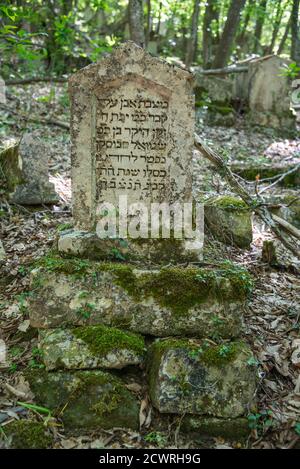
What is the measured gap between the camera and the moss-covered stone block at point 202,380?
10.4ft

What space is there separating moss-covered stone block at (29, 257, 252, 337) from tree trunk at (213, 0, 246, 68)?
9941mm

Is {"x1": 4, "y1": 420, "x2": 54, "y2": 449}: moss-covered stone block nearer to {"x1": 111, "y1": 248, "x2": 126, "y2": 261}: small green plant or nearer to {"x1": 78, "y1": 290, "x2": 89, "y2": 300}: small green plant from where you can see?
{"x1": 78, "y1": 290, "x2": 89, "y2": 300}: small green plant

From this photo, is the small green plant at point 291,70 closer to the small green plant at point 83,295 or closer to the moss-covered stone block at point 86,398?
the small green plant at point 83,295

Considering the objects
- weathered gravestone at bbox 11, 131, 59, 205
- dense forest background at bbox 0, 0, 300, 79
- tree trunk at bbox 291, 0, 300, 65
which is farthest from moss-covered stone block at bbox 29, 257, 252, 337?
tree trunk at bbox 291, 0, 300, 65

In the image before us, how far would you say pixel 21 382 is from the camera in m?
3.41

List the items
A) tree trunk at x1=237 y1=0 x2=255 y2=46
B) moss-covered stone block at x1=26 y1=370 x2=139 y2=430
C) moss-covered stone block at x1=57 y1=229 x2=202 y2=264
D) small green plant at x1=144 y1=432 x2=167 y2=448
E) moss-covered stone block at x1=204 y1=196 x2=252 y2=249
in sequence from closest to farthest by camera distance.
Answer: small green plant at x1=144 y1=432 x2=167 y2=448, moss-covered stone block at x1=26 y1=370 x2=139 y2=430, moss-covered stone block at x1=57 y1=229 x2=202 y2=264, moss-covered stone block at x1=204 y1=196 x2=252 y2=249, tree trunk at x1=237 y1=0 x2=255 y2=46

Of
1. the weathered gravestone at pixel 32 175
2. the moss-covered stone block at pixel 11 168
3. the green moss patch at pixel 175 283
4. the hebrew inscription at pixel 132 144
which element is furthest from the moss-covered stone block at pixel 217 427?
the moss-covered stone block at pixel 11 168

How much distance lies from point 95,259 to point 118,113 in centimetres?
124

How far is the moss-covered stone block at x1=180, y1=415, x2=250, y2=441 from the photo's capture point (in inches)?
123

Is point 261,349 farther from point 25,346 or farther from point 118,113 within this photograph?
point 118,113

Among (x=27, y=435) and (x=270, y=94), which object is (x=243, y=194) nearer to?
(x=27, y=435)

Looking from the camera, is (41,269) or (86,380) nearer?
(86,380)
